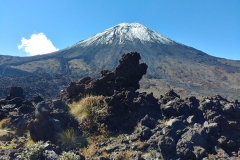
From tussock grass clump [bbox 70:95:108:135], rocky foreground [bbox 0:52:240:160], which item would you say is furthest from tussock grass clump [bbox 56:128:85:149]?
tussock grass clump [bbox 70:95:108:135]

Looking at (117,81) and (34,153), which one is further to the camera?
(117,81)

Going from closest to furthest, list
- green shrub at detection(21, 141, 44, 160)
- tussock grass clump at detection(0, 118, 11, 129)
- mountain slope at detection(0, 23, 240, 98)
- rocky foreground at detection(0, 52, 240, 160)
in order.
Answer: green shrub at detection(21, 141, 44, 160) < rocky foreground at detection(0, 52, 240, 160) < tussock grass clump at detection(0, 118, 11, 129) < mountain slope at detection(0, 23, 240, 98)

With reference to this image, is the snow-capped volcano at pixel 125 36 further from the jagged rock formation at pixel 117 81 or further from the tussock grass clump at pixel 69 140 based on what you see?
the tussock grass clump at pixel 69 140

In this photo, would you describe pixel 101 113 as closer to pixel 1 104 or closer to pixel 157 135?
Answer: pixel 157 135

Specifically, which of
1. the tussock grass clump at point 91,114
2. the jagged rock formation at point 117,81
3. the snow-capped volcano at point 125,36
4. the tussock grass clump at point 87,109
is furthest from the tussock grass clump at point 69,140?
the snow-capped volcano at point 125,36

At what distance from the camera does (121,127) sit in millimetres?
9492

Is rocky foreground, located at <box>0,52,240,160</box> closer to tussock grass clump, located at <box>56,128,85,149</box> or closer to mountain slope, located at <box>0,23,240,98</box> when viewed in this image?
tussock grass clump, located at <box>56,128,85,149</box>

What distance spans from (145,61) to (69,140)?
90.3 meters

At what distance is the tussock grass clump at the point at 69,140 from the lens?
846 centimetres

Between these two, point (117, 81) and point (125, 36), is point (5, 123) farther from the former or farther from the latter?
point (125, 36)

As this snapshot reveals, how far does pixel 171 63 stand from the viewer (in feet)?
315

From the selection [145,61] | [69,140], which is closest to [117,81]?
[69,140]

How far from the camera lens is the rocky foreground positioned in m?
7.18

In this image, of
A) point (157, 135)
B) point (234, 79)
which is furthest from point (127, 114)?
point (234, 79)
